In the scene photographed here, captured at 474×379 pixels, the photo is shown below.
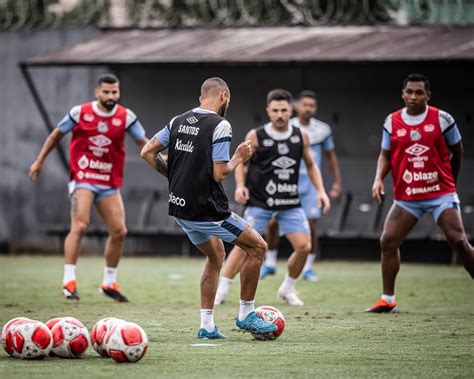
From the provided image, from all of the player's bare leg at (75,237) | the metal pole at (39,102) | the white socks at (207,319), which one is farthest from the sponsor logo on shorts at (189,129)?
the metal pole at (39,102)

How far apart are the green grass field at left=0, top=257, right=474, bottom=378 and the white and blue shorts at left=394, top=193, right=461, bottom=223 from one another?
1.07 meters

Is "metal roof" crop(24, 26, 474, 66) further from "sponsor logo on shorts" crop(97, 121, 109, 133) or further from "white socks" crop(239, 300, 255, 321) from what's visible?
"white socks" crop(239, 300, 255, 321)

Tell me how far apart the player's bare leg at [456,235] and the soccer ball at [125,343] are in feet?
14.8

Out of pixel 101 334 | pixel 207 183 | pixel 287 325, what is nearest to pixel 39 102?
pixel 287 325

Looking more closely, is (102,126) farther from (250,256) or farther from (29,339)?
(29,339)

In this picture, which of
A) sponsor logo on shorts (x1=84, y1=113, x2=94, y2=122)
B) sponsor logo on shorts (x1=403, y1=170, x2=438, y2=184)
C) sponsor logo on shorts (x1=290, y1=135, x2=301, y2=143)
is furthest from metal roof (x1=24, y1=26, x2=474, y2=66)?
sponsor logo on shorts (x1=403, y1=170, x2=438, y2=184)

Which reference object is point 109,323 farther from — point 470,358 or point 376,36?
point 376,36

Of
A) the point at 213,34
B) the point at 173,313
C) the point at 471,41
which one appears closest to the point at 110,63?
the point at 213,34

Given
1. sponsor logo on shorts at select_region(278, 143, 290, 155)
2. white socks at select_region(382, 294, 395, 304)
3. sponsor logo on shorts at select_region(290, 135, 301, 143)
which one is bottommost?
white socks at select_region(382, 294, 395, 304)

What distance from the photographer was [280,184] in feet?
43.8

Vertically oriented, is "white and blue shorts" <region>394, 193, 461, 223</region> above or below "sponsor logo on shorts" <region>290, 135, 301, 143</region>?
below

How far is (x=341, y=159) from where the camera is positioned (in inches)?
898

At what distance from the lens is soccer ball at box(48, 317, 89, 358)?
27.4 feet

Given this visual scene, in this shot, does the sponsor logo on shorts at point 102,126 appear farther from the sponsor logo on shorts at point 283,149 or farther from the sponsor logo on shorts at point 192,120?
the sponsor logo on shorts at point 192,120
